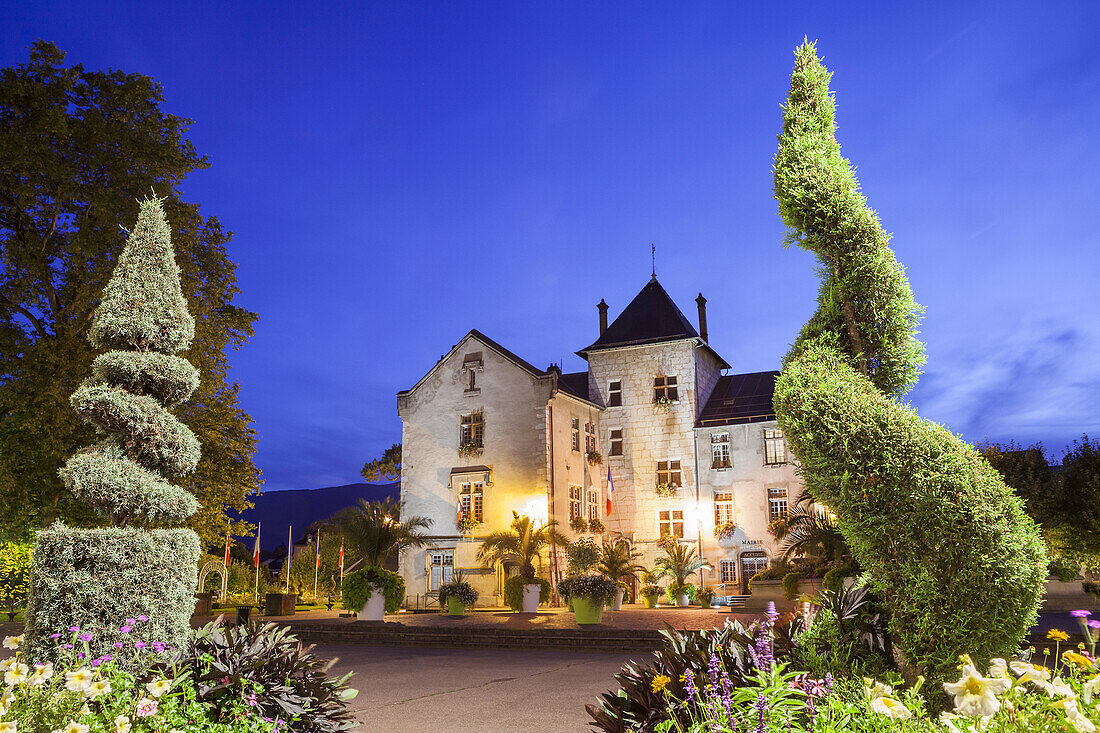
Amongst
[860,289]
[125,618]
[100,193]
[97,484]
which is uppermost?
[100,193]

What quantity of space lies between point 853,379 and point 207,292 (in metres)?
19.5

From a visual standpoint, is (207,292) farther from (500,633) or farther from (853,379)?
(853,379)

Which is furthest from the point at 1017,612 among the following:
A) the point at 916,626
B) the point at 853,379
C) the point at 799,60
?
the point at 799,60

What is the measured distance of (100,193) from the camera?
18.7 m

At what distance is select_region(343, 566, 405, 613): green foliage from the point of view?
21188 mm

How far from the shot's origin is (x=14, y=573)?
2258cm

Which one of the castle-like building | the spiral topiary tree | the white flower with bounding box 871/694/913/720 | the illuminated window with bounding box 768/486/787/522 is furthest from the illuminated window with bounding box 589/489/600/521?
the white flower with bounding box 871/694/913/720

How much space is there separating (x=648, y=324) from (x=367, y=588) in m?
18.9

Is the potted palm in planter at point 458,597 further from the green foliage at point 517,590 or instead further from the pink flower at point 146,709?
the pink flower at point 146,709

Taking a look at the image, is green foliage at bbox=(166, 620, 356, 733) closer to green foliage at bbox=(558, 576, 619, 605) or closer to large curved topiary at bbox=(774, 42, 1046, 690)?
large curved topiary at bbox=(774, 42, 1046, 690)

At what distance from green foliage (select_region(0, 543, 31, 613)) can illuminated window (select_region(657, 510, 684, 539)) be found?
2261cm

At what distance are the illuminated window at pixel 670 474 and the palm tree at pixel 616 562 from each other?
3.99 metres

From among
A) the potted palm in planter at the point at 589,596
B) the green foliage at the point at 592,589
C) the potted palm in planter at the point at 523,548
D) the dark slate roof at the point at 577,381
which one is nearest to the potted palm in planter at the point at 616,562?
the potted palm in planter at the point at 523,548

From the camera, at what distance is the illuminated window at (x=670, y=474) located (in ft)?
107
